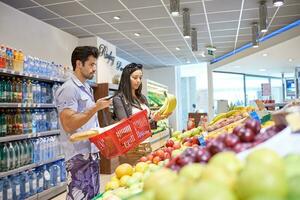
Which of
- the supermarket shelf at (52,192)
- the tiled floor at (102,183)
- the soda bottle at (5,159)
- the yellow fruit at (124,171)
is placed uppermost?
the yellow fruit at (124,171)

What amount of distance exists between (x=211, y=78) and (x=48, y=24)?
317 inches

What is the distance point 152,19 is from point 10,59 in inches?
138

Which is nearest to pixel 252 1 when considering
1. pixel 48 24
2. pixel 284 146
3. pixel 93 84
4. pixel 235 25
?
pixel 235 25

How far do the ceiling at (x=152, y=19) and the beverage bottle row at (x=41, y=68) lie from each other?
123 centimetres

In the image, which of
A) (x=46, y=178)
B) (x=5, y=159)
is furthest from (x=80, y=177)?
(x=46, y=178)

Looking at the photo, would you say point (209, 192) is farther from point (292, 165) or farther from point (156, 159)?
point (156, 159)

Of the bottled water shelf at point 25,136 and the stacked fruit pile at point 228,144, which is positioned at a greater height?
the stacked fruit pile at point 228,144

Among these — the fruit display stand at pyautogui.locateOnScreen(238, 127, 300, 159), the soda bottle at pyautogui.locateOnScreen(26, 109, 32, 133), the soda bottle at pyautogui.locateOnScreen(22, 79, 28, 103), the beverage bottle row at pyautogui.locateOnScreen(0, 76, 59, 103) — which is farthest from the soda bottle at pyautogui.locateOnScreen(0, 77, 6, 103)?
the fruit display stand at pyautogui.locateOnScreen(238, 127, 300, 159)

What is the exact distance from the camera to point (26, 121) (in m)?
4.32

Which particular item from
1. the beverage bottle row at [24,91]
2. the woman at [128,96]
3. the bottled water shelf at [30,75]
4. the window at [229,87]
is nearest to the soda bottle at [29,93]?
the beverage bottle row at [24,91]

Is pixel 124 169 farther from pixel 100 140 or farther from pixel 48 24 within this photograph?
pixel 48 24

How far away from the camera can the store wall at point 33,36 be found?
515 centimetres

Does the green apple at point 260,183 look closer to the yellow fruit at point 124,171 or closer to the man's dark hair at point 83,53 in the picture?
the yellow fruit at point 124,171

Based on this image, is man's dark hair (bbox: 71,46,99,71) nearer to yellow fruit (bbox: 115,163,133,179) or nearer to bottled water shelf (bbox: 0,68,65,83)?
yellow fruit (bbox: 115,163,133,179)
